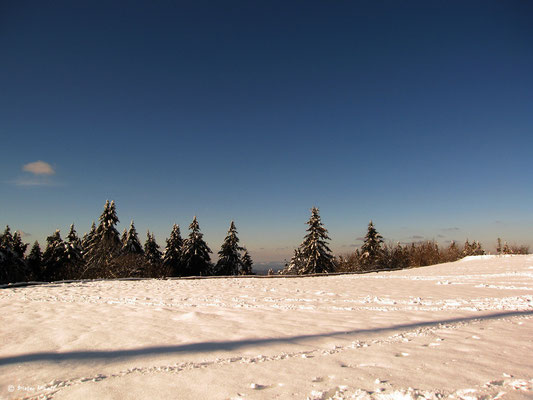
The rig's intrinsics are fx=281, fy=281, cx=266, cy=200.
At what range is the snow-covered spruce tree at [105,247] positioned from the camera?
28422mm

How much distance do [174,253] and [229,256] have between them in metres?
7.62

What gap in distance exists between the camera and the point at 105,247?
31.0 m

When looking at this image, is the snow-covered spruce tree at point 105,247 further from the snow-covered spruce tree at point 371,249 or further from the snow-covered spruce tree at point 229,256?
the snow-covered spruce tree at point 371,249

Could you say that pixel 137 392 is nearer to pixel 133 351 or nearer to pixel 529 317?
pixel 133 351

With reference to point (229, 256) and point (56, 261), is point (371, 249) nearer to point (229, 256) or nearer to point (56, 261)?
point (229, 256)

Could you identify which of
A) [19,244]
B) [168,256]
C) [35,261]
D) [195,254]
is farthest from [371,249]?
[19,244]

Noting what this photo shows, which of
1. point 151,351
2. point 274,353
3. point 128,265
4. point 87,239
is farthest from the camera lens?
point 87,239

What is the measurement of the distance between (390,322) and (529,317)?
2.65 meters

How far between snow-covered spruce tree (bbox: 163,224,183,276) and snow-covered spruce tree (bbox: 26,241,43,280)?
16.0m

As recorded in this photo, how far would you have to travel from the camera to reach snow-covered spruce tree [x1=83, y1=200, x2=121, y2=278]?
28.4m

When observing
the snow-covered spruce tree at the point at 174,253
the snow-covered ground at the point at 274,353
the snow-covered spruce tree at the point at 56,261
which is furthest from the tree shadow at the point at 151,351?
the snow-covered spruce tree at the point at 56,261

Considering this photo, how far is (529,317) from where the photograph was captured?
517cm

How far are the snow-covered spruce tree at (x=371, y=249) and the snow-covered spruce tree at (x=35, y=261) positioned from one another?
42373mm

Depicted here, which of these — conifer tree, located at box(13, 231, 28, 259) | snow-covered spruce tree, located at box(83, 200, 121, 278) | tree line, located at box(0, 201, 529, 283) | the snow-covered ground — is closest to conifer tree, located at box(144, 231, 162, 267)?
Result: tree line, located at box(0, 201, 529, 283)
